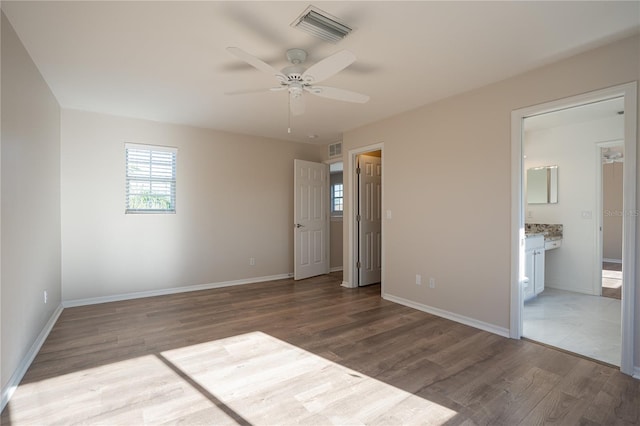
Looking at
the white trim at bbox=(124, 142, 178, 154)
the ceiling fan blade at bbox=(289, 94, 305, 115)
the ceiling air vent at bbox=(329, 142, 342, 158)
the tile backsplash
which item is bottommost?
the tile backsplash

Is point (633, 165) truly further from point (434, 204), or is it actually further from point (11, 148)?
point (11, 148)

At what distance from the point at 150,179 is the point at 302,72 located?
3.19 metres

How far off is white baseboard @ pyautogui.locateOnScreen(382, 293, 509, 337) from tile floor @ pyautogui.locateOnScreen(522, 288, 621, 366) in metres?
0.24

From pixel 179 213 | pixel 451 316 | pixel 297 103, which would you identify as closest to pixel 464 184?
pixel 451 316

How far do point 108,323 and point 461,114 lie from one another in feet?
14.8

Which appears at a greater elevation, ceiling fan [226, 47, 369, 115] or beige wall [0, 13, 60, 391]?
ceiling fan [226, 47, 369, 115]

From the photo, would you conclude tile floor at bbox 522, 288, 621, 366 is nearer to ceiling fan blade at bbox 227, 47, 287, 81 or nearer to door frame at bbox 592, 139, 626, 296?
door frame at bbox 592, 139, 626, 296

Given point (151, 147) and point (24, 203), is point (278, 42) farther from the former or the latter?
point (151, 147)

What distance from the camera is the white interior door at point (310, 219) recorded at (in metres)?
5.56

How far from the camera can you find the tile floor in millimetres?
2721

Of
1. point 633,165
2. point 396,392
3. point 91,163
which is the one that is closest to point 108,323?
point 91,163

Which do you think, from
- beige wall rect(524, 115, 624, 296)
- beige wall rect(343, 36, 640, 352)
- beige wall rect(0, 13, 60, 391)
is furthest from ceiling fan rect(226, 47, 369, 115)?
beige wall rect(524, 115, 624, 296)

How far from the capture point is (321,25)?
6.91 ft

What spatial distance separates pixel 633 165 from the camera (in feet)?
7.48
